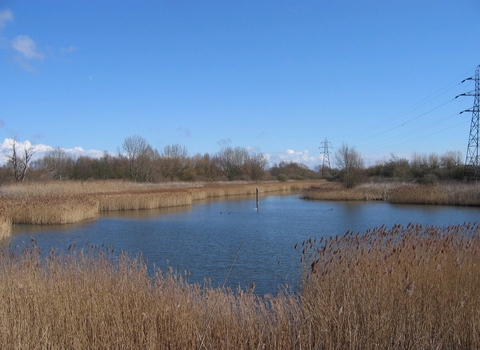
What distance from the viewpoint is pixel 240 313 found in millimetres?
4359

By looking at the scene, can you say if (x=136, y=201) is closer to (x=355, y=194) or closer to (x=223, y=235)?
(x=223, y=235)

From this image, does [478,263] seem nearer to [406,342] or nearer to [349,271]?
[349,271]

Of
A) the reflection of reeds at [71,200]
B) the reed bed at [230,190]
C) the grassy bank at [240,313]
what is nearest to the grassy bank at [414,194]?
the reed bed at [230,190]

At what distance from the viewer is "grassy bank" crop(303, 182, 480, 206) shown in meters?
21.9

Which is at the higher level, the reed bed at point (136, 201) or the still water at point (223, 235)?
the reed bed at point (136, 201)

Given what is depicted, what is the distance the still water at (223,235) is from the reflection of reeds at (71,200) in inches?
29.3

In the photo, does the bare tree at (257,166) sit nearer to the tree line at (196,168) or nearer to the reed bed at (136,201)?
the tree line at (196,168)

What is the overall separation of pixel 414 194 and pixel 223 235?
14.9 metres

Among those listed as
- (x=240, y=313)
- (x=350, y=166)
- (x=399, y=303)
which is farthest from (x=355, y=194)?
(x=240, y=313)

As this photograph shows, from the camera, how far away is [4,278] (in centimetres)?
499

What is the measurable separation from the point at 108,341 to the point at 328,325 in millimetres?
1970

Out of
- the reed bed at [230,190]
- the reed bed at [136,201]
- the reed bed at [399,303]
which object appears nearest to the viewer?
the reed bed at [399,303]

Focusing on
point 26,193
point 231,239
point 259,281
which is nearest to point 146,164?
point 26,193

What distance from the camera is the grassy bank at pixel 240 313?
11.5 feet
